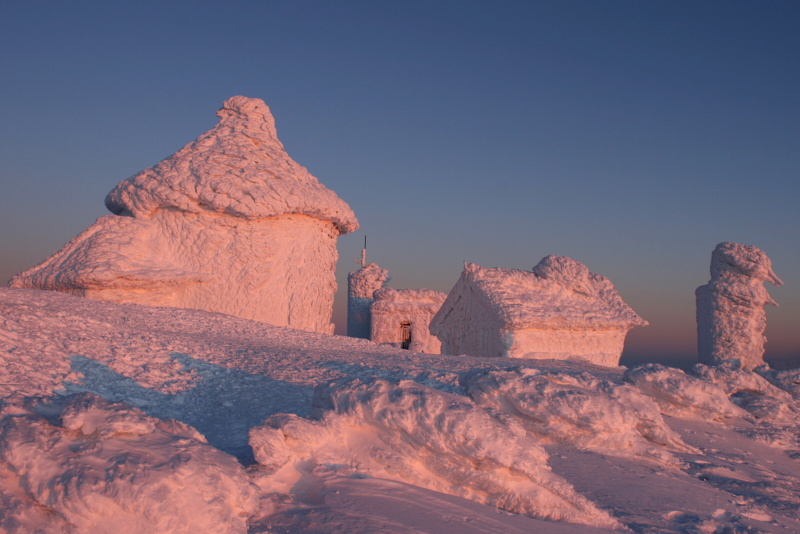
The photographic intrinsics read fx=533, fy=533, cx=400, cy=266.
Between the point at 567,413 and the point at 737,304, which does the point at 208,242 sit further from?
the point at 737,304

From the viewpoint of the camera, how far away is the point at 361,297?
19.9 m

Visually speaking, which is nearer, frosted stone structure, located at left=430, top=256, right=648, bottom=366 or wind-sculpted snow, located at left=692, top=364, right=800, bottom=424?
wind-sculpted snow, located at left=692, top=364, right=800, bottom=424

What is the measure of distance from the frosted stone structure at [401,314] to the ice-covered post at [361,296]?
194 cm

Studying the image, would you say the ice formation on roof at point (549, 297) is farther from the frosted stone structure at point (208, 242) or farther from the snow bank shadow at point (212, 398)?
the snow bank shadow at point (212, 398)

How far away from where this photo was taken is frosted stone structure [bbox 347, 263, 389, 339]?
19672mm

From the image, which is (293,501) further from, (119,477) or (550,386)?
(550,386)

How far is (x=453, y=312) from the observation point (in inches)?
394

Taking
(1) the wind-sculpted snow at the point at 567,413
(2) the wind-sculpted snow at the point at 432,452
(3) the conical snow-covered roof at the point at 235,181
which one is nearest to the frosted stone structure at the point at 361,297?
(3) the conical snow-covered roof at the point at 235,181

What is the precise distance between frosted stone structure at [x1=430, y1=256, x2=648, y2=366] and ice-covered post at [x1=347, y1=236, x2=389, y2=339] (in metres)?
10.1

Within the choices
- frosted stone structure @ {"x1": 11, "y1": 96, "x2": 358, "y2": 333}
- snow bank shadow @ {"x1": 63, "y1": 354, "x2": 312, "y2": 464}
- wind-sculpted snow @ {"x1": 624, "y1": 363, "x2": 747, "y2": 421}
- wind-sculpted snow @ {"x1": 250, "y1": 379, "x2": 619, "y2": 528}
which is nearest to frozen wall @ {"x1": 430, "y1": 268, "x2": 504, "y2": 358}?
frosted stone structure @ {"x1": 11, "y1": 96, "x2": 358, "y2": 333}

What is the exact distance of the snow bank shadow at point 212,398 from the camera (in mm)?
3311

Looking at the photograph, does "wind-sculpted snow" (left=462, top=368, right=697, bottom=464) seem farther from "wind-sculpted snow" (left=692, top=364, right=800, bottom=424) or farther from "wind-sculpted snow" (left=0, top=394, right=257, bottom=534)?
"wind-sculpted snow" (left=692, top=364, right=800, bottom=424)

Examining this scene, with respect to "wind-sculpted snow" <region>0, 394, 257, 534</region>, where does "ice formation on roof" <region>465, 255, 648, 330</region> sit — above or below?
above

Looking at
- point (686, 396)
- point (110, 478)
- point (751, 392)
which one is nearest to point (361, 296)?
point (751, 392)
